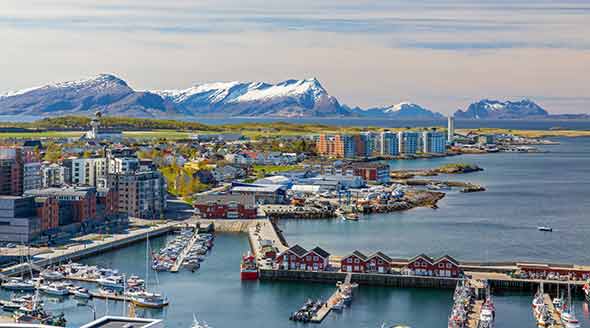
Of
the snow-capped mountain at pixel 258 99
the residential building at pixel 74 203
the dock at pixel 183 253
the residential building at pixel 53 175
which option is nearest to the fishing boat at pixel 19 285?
the dock at pixel 183 253

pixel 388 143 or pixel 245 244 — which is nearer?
pixel 245 244

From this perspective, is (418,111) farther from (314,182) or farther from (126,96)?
(314,182)

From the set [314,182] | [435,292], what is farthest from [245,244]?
[314,182]

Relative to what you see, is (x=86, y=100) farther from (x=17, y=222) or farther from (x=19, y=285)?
(x=19, y=285)

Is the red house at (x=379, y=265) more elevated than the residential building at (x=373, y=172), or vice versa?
the residential building at (x=373, y=172)

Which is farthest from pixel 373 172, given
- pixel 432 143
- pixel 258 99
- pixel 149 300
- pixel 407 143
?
pixel 258 99

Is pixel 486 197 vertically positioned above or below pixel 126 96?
below

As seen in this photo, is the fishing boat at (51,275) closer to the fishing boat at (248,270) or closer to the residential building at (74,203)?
the fishing boat at (248,270)

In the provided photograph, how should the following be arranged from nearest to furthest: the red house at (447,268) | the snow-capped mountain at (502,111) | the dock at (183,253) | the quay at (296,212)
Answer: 1. the red house at (447,268)
2. the dock at (183,253)
3. the quay at (296,212)
4. the snow-capped mountain at (502,111)
